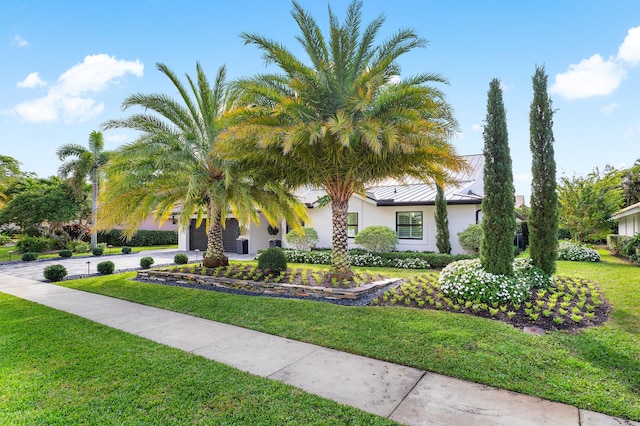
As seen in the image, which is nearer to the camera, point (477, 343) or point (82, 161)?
point (477, 343)

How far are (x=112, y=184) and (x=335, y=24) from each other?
8500 millimetres

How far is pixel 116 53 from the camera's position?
1255cm

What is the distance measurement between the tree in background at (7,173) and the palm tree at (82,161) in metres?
6.70

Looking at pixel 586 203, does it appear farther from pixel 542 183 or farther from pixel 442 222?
pixel 542 183

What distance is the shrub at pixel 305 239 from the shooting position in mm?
17953

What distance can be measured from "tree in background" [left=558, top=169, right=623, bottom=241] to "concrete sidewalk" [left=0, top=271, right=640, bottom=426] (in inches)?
721

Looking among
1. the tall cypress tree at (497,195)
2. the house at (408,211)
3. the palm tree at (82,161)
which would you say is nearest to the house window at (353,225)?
the house at (408,211)

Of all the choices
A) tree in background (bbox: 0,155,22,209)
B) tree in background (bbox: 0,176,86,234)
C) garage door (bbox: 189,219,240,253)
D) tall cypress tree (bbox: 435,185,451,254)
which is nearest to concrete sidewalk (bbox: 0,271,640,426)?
tall cypress tree (bbox: 435,185,451,254)

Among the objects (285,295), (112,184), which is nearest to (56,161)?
(112,184)

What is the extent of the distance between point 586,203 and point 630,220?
13.0 feet

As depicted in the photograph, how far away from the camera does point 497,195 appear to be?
7.85m

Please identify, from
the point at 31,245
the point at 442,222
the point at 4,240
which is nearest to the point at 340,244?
the point at 442,222

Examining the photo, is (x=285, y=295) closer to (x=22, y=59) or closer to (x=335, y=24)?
(x=335, y=24)

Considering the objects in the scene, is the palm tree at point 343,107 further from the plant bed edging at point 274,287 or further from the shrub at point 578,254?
the shrub at point 578,254
